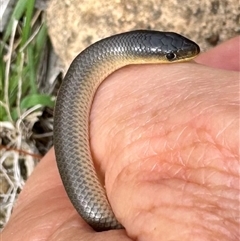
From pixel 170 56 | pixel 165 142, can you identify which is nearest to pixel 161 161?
pixel 165 142

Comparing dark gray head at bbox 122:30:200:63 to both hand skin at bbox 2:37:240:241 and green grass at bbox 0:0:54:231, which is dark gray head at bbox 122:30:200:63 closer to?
hand skin at bbox 2:37:240:241

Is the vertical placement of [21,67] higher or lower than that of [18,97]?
higher

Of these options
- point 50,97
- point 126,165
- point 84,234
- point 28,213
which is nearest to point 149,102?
point 126,165

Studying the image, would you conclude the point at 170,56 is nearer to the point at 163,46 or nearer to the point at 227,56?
the point at 163,46

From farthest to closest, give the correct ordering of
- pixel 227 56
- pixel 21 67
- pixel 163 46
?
pixel 21 67
pixel 163 46
pixel 227 56

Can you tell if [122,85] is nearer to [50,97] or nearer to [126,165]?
[126,165]

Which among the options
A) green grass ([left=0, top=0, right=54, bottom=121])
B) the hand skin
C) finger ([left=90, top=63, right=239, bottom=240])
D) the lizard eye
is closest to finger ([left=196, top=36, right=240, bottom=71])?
the hand skin

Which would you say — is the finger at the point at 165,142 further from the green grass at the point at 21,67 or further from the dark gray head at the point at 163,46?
the green grass at the point at 21,67

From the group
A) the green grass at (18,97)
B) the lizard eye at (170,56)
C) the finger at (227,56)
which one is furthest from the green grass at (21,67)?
the finger at (227,56)
